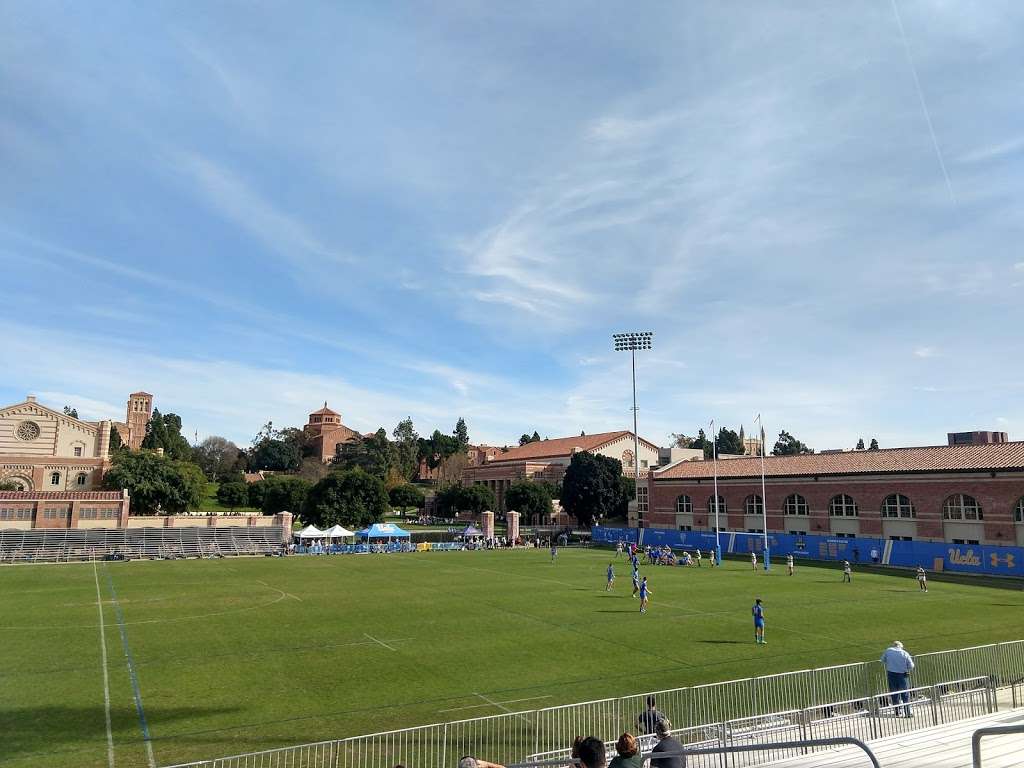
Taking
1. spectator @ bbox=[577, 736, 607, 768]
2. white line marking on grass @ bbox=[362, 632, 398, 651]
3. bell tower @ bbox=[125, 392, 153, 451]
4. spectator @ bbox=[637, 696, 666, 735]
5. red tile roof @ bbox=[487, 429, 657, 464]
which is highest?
bell tower @ bbox=[125, 392, 153, 451]

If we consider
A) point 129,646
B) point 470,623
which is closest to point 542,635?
point 470,623

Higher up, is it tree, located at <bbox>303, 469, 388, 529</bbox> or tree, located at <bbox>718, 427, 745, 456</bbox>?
tree, located at <bbox>718, 427, 745, 456</bbox>

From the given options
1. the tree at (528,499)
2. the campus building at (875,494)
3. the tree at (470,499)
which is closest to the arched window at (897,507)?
the campus building at (875,494)

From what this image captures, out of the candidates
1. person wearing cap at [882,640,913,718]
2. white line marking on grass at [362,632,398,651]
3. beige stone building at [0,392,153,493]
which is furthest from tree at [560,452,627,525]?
person wearing cap at [882,640,913,718]

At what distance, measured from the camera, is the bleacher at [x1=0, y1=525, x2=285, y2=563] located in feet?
178

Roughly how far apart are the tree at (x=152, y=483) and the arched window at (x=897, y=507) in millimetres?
68143

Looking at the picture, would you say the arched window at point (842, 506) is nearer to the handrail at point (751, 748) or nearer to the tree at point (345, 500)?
the tree at point (345, 500)

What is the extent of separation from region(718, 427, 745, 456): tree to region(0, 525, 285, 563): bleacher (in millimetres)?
102826

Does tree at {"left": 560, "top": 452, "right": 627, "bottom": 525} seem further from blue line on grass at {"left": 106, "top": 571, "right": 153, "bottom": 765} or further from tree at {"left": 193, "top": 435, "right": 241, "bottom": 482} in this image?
tree at {"left": 193, "top": 435, "right": 241, "bottom": 482}

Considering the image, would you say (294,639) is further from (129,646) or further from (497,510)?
(497,510)

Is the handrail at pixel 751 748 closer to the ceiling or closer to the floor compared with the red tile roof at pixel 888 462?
closer to the floor

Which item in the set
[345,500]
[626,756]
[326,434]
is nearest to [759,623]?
[626,756]

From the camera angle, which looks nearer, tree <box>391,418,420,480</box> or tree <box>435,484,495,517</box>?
tree <box>435,484,495,517</box>

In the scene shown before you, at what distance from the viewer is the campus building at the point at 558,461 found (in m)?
106
